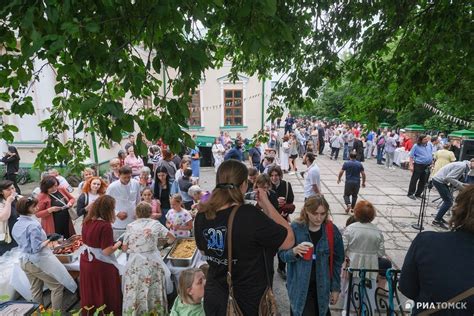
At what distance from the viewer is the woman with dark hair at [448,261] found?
5.32 feet

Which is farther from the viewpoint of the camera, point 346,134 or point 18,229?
point 346,134

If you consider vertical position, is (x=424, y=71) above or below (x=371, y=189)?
above

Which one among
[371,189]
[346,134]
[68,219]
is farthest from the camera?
[346,134]

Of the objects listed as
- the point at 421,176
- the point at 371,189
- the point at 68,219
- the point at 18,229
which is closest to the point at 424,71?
the point at 18,229

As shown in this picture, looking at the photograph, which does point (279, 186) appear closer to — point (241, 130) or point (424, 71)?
point (424, 71)

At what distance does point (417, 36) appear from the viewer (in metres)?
4.33

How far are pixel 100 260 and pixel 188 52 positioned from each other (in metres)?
2.86

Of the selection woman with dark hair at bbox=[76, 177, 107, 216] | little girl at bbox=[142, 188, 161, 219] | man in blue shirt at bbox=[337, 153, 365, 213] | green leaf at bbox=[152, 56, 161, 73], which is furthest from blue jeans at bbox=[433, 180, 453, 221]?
green leaf at bbox=[152, 56, 161, 73]

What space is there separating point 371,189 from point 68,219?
9366mm

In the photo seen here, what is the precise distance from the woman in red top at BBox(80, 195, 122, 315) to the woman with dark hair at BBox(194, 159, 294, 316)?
6.09 feet

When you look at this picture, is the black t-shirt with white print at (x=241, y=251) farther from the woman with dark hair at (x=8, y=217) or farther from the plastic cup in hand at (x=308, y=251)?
the woman with dark hair at (x=8, y=217)

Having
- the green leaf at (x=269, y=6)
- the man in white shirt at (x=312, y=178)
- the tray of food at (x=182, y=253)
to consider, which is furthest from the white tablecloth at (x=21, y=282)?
the man in white shirt at (x=312, y=178)

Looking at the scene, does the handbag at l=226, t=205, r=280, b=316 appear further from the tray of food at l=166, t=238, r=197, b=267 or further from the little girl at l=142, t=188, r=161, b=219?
the little girl at l=142, t=188, r=161, b=219

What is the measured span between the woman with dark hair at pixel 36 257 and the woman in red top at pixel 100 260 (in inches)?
17.0
